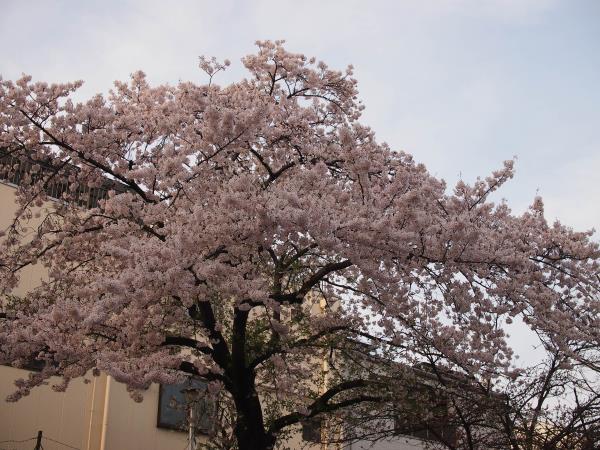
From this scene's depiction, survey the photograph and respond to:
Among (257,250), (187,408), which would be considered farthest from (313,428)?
(257,250)

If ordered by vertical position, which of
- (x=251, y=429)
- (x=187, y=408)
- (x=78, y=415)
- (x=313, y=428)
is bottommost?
(x=251, y=429)

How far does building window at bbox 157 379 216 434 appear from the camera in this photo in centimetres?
1342

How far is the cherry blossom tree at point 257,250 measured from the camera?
1045 cm

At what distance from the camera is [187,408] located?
1391 cm

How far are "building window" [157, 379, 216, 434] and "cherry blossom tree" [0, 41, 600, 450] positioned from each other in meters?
0.47

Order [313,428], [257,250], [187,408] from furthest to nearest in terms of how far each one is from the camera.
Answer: [313,428]
[187,408]
[257,250]

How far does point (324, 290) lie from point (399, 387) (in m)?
2.84

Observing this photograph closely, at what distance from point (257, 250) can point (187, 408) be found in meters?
4.29

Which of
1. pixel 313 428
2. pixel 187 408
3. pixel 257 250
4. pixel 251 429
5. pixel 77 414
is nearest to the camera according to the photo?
pixel 257 250

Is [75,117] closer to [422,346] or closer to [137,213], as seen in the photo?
[137,213]

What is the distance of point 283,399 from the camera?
44.5ft

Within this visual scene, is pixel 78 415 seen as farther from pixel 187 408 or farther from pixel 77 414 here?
pixel 187 408

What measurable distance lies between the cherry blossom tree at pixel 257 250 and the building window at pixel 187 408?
473 mm

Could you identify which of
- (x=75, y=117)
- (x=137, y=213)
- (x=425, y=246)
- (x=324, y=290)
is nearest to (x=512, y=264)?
(x=425, y=246)
